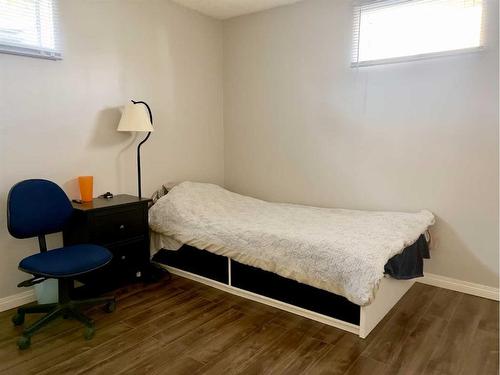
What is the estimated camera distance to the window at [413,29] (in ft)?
8.71

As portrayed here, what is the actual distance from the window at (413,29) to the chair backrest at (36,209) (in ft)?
8.54

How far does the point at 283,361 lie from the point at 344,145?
1992 millimetres

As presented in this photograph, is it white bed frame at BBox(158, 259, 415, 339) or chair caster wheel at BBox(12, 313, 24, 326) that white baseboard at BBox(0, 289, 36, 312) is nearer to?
chair caster wheel at BBox(12, 313, 24, 326)

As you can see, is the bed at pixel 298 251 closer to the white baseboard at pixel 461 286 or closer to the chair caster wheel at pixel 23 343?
the white baseboard at pixel 461 286

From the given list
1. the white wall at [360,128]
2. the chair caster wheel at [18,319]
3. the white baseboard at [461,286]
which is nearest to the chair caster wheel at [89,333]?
the chair caster wheel at [18,319]

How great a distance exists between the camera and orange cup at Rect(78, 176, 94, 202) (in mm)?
2758

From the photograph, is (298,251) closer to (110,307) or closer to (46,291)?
(110,307)

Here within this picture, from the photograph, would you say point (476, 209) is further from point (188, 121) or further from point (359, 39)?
point (188, 121)

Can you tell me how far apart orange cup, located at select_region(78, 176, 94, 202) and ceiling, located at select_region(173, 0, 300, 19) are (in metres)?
1.89

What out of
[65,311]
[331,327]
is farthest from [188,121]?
[331,327]

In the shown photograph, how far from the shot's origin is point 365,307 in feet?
7.07

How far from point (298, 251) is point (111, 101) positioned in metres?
1.97

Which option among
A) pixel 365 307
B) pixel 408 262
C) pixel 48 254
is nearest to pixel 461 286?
pixel 408 262

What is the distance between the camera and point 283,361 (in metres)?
1.98
